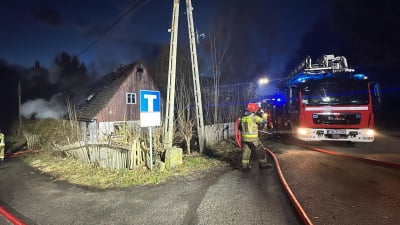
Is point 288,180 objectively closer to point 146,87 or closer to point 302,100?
point 302,100

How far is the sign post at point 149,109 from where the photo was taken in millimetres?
7223

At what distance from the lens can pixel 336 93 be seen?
31.1 feet

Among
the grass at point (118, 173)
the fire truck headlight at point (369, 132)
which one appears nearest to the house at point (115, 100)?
the grass at point (118, 173)

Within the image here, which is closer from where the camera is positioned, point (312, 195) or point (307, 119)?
point (312, 195)

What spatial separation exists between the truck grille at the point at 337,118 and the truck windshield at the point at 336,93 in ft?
1.42

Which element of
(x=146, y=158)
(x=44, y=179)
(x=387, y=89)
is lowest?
(x=44, y=179)

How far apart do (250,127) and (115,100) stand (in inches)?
725

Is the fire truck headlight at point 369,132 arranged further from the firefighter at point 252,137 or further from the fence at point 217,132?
the fence at point 217,132

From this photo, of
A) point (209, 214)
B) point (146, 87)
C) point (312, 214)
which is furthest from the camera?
point (146, 87)

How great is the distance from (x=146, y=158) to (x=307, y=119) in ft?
21.1

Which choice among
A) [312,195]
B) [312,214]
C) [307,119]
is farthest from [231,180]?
[307,119]

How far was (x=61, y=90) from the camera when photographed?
36.2m

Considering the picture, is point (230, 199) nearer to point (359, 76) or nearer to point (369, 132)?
point (369, 132)

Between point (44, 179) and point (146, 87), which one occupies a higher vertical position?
point (146, 87)
